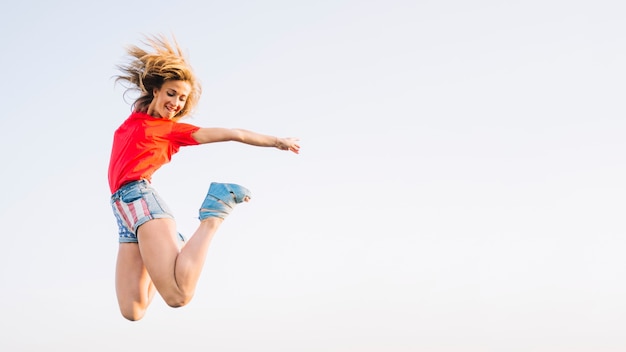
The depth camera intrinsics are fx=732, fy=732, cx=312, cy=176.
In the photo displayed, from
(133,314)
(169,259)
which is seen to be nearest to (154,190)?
(169,259)

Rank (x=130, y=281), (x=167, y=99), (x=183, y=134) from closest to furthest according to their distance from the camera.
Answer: (x=183, y=134)
(x=167, y=99)
(x=130, y=281)

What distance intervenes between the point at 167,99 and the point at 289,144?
1223 millimetres

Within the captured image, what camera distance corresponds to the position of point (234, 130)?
605 cm

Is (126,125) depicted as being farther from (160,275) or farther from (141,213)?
(160,275)

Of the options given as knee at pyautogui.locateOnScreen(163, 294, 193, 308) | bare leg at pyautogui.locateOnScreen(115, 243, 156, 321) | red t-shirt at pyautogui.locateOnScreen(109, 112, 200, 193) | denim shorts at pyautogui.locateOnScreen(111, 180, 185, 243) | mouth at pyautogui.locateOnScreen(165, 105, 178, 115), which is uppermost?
mouth at pyautogui.locateOnScreen(165, 105, 178, 115)

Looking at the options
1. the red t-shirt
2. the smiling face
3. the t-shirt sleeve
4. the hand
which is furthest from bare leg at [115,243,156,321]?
the hand

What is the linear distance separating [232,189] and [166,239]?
0.70 m

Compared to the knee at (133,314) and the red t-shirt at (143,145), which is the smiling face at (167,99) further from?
the knee at (133,314)

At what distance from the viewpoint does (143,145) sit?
611cm

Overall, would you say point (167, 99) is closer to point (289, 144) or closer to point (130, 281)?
point (289, 144)

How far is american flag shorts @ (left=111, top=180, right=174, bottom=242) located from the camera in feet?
19.7

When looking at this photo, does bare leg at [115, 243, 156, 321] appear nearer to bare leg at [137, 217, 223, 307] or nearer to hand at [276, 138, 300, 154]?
bare leg at [137, 217, 223, 307]

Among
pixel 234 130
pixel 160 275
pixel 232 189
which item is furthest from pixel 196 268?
pixel 234 130

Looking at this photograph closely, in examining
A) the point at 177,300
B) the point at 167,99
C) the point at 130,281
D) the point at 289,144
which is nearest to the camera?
the point at 289,144
